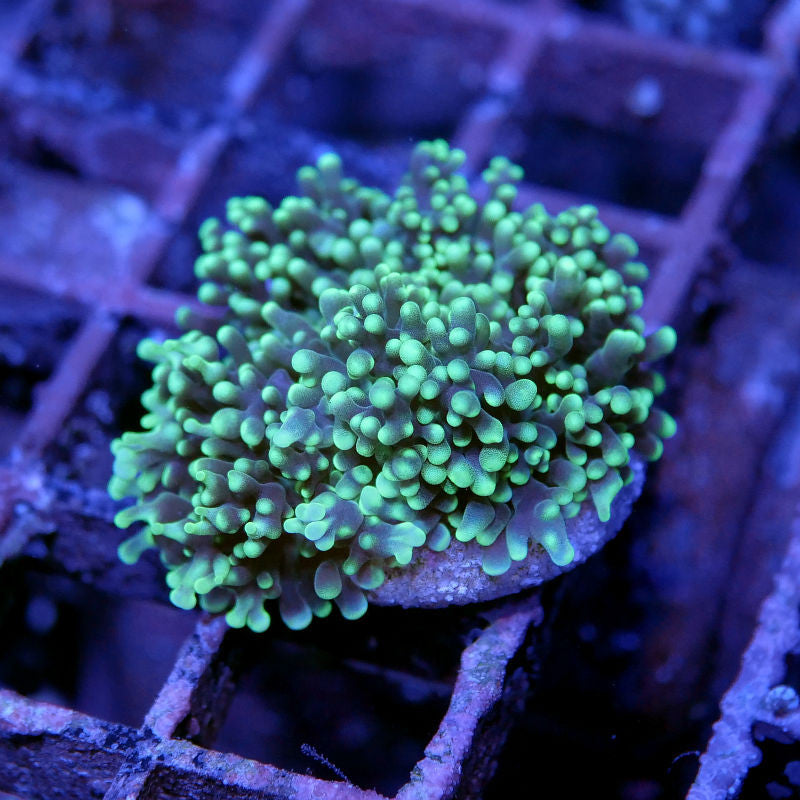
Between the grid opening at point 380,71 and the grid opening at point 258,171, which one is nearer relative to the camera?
the grid opening at point 258,171

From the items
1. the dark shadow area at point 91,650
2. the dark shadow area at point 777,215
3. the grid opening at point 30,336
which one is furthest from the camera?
the dark shadow area at point 777,215

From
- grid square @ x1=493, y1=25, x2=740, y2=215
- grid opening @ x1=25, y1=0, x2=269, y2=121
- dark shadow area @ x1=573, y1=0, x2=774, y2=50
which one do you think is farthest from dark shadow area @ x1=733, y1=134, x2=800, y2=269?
grid opening @ x1=25, y1=0, x2=269, y2=121

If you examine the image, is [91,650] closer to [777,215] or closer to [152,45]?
[152,45]

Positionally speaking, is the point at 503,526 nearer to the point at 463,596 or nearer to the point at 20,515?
the point at 463,596

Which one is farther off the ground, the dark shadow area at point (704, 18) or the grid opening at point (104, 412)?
the dark shadow area at point (704, 18)

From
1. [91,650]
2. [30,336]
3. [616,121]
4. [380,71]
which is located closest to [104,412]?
[30,336]

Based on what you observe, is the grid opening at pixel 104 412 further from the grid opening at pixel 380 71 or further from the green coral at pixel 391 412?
the grid opening at pixel 380 71

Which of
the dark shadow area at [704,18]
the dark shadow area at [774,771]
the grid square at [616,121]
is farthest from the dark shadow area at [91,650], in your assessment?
the dark shadow area at [704,18]
